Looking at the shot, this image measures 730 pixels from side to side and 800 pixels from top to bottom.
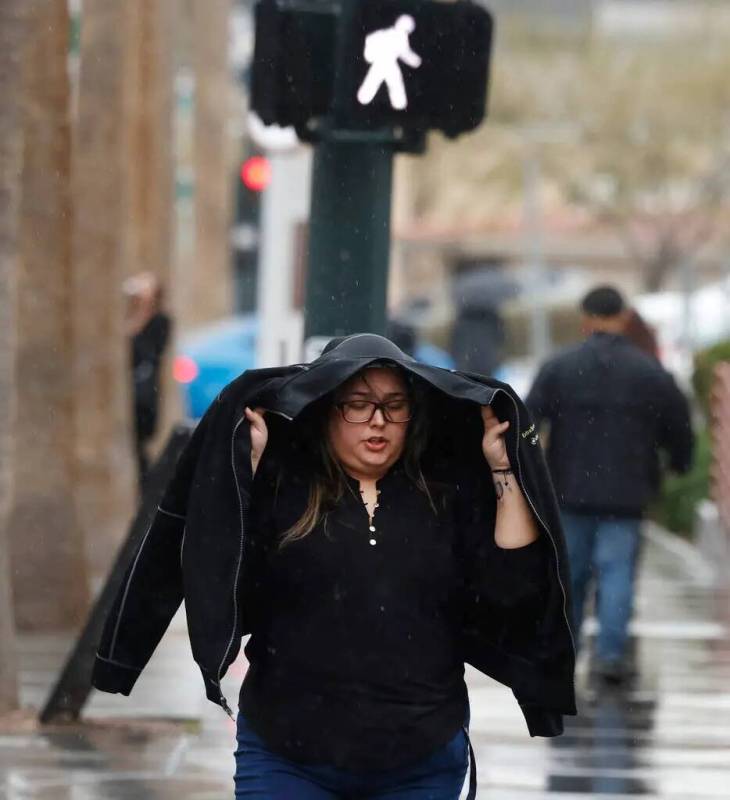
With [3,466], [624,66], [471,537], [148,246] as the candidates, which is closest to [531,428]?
[471,537]

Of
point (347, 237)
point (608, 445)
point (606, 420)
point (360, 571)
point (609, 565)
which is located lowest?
point (609, 565)

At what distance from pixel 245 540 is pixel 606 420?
5.68m

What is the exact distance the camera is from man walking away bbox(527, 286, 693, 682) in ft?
33.8

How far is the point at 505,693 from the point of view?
10.2 m

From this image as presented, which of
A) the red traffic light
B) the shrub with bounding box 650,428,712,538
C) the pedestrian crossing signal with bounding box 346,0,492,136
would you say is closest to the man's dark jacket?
the pedestrian crossing signal with bounding box 346,0,492,136

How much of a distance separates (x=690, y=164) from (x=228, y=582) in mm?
55651

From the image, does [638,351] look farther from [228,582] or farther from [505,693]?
[228,582]

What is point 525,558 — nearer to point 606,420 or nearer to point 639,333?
point 606,420

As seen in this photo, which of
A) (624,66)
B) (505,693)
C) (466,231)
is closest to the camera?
(505,693)

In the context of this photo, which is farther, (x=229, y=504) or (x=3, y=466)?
(x=3, y=466)

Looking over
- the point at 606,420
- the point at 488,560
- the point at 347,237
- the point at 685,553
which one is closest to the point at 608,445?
the point at 606,420

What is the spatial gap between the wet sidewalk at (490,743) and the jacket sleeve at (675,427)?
1.05 meters

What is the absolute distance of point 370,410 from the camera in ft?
16.1

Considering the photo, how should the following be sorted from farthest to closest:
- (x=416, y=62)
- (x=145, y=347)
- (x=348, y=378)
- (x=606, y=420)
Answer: (x=145, y=347) → (x=606, y=420) → (x=416, y=62) → (x=348, y=378)
